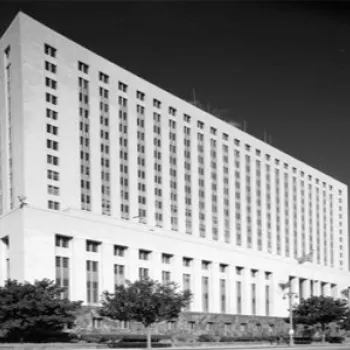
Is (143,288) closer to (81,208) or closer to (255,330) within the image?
(81,208)

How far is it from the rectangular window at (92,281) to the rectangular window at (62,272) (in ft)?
9.96

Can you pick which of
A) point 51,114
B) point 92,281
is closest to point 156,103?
point 51,114

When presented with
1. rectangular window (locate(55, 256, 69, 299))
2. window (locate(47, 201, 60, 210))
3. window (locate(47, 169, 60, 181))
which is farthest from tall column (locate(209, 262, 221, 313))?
window (locate(47, 169, 60, 181))

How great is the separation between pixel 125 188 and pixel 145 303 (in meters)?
27.8

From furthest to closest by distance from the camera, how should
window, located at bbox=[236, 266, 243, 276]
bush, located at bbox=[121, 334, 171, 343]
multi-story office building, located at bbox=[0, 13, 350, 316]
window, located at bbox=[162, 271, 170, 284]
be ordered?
window, located at bbox=[236, 266, 243, 276]
window, located at bbox=[162, 271, 170, 284]
multi-story office building, located at bbox=[0, 13, 350, 316]
bush, located at bbox=[121, 334, 171, 343]

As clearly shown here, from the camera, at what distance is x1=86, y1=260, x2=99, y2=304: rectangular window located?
63.5 metres

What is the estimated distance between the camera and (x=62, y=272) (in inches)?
2387

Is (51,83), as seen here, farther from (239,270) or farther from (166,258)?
(239,270)

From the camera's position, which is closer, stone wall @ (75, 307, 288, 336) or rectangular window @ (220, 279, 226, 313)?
stone wall @ (75, 307, 288, 336)

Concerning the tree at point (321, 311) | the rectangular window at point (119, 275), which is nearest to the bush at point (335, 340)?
the tree at point (321, 311)

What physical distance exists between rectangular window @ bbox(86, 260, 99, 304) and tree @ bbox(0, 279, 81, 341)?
15914 millimetres

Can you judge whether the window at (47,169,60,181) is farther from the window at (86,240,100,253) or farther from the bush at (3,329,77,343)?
the bush at (3,329,77,343)

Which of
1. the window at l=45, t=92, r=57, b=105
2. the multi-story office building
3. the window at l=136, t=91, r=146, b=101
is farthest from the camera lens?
the window at l=136, t=91, r=146, b=101

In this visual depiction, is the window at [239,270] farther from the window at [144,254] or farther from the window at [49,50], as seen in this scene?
the window at [49,50]
